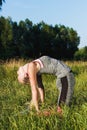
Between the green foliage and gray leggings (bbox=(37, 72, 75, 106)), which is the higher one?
the green foliage

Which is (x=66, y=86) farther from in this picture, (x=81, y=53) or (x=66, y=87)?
(x=81, y=53)

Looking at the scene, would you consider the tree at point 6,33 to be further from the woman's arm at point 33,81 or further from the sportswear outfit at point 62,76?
the woman's arm at point 33,81

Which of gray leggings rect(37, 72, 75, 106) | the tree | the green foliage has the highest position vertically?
the tree

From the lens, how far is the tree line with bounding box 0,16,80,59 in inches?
2269

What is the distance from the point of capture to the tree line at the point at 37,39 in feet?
189

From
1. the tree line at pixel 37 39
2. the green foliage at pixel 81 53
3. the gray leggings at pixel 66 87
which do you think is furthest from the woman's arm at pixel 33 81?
the green foliage at pixel 81 53

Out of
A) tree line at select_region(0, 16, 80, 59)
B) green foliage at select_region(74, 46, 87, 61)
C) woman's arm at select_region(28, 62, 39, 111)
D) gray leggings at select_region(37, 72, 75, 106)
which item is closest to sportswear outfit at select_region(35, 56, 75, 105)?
gray leggings at select_region(37, 72, 75, 106)

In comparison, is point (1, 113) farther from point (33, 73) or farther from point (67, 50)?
point (67, 50)

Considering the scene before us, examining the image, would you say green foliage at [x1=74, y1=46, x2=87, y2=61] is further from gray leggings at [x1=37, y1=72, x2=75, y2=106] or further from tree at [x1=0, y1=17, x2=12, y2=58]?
gray leggings at [x1=37, y1=72, x2=75, y2=106]

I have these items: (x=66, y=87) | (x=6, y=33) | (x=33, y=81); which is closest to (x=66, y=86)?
(x=66, y=87)

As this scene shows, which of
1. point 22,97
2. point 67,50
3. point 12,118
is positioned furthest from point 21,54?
point 12,118

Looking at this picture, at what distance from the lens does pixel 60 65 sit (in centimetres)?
715

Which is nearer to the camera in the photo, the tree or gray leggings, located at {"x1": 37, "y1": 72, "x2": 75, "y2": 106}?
gray leggings, located at {"x1": 37, "y1": 72, "x2": 75, "y2": 106}

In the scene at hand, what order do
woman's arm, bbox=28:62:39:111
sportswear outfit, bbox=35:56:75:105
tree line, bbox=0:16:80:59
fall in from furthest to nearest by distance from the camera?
tree line, bbox=0:16:80:59
sportswear outfit, bbox=35:56:75:105
woman's arm, bbox=28:62:39:111
